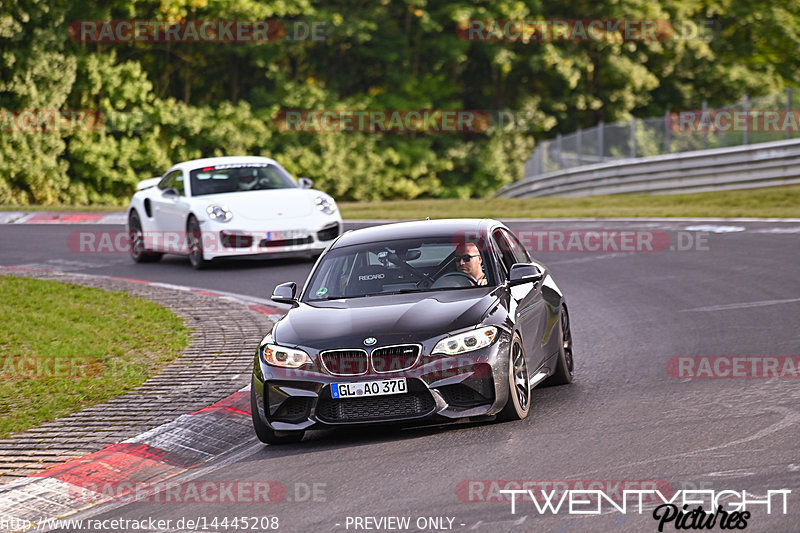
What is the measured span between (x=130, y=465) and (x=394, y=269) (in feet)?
7.79

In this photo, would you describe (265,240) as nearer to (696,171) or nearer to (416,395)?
(416,395)

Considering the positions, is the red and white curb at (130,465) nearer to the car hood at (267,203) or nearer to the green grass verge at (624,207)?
the car hood at (267,203)

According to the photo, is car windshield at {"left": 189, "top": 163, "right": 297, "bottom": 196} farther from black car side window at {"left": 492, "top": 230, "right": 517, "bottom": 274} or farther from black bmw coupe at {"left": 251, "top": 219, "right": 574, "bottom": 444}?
black bmw coupe at {"left": 251, "top": 219, "right": 574, "bottom": 444}

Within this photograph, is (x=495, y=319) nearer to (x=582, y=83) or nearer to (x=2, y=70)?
(x=2, y=70)

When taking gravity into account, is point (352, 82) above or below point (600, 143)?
above

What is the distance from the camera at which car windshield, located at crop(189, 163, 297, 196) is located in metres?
18.4

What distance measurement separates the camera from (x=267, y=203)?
17.6 m

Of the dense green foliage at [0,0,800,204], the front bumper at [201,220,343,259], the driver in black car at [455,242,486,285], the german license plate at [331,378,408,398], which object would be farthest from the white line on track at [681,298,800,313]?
the dense green foliage at [0,0,800,204]

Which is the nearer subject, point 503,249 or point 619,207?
point 503,249

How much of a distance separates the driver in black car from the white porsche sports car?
841 centimetres

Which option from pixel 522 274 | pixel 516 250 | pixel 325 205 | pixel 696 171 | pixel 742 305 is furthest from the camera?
pixel 696 171

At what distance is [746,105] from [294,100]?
23890 millimetres

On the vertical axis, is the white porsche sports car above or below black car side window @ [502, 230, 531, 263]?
below

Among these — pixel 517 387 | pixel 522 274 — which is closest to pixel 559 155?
pixel 522 274
